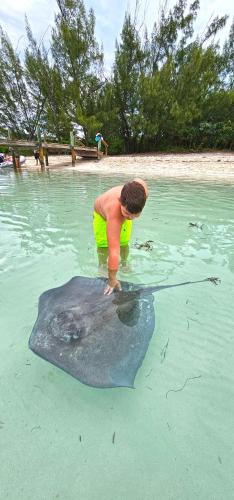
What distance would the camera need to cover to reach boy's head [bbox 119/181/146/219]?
2.28m

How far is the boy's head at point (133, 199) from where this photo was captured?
2.28m

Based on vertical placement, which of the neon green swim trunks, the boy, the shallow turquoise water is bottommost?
the shallow turquoise water

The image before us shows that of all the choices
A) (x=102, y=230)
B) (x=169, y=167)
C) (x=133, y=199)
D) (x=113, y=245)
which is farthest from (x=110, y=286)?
(x=169, y=167)

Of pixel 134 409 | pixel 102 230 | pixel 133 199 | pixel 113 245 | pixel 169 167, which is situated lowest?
pixel 134 409

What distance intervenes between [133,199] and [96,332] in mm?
1140

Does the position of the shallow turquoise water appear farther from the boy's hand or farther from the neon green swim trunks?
the boy's hand

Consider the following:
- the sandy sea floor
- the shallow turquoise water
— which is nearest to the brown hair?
the shallow turquoise water

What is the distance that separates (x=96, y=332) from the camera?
200 cm

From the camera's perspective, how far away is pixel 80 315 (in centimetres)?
211

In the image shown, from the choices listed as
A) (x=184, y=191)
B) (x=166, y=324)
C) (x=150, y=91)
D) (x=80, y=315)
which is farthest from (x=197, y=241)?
(x=150, y=91)

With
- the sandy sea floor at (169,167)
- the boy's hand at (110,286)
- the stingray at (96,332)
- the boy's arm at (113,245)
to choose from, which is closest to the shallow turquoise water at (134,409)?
the stingray at (96,332)

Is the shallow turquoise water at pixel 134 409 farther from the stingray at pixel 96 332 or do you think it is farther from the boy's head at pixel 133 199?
the boy's head at pixel 133 199

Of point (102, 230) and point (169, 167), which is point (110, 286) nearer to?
point (102, 230)

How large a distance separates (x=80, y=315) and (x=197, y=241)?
3.46 meters
